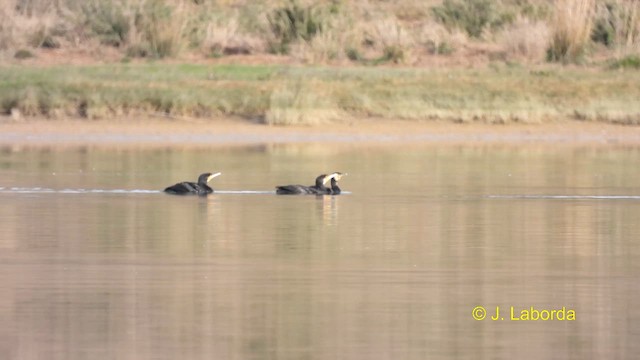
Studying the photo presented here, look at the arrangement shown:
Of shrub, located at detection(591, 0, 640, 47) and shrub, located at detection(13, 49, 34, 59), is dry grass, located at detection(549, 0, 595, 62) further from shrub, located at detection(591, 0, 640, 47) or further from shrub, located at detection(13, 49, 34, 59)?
shrub, located at detection(13, 49, 34, 59)

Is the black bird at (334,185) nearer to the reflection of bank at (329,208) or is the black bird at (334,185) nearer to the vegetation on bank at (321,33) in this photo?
the reflection of bank at (329,208)

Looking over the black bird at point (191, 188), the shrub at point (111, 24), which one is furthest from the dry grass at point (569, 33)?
the black bird at point (191, 188)

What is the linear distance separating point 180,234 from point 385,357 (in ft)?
19.3

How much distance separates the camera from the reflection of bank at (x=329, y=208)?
16.7m

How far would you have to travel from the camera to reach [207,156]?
25.4 metres

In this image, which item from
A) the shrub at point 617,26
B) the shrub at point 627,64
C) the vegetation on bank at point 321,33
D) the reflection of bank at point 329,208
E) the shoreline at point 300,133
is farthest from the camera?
Result: the shrub at point 617,26

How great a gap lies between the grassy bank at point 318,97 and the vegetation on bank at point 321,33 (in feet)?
14.8

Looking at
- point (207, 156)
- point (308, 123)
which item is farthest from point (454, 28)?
point (207, 156)

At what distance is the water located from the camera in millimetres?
10195

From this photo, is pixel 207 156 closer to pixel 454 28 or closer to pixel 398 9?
pixel 454 28

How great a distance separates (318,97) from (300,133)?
1121 mm

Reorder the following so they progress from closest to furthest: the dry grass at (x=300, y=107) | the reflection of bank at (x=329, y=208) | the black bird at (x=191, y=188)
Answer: the reflection of bank at (x=329, y=208)
the black bird at (x=191, y=188)
the dry grass at (x=300, y=107)

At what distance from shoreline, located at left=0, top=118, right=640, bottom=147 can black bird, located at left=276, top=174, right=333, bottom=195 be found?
829 centimetres

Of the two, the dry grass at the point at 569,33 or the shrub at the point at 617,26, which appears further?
the shrub at the point at 617,26
